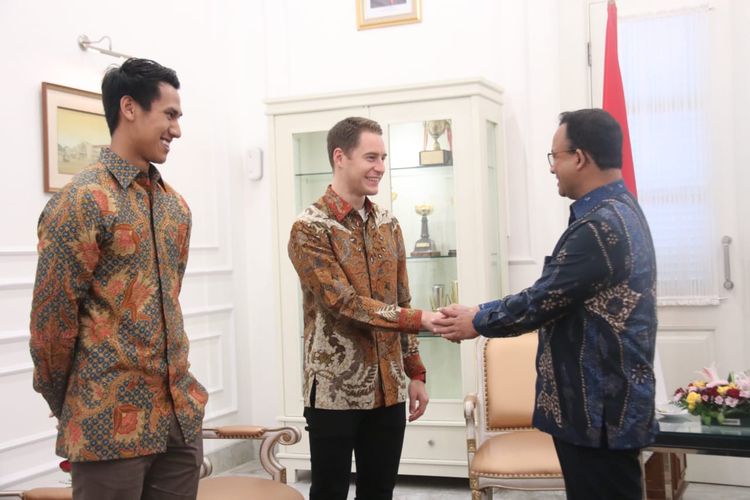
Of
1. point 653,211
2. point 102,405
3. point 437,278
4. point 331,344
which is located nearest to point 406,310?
point 331,344

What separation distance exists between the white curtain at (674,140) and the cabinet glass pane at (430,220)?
3.11 ft

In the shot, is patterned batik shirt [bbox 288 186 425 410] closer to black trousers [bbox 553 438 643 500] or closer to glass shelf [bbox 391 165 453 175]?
black trousers [bbox 553 438 643 500]

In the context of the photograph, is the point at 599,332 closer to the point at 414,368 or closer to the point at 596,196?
the point at 596,196

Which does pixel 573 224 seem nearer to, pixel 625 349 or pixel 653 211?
pixel 625 349

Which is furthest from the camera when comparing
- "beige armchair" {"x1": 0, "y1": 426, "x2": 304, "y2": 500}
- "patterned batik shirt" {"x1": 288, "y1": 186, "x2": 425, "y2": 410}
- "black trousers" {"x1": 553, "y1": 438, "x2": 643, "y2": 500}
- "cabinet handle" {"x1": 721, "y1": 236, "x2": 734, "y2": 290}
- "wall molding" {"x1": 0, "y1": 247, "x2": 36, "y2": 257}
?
"cabinet handle" {"x1": 721, "y1": 236, "x2": 734, "y2": 290}

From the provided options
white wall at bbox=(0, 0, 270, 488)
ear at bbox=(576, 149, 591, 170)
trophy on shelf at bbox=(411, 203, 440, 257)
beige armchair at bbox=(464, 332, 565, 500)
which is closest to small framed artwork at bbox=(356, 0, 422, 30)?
white wall at bbox=(0, 0, 270, 488)

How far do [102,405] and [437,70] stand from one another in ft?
10.8

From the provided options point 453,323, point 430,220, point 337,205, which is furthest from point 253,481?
point 430,220

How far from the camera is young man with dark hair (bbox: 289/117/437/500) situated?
2.39 metres

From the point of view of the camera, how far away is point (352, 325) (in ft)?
7.97

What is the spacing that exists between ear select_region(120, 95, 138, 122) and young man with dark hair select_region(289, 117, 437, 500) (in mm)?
703

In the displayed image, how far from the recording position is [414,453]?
4324 millimetres

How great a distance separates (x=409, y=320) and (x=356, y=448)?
16.3 inches

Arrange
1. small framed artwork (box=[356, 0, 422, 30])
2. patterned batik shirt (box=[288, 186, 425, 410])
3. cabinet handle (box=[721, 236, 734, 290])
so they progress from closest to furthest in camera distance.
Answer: patterned batik shirt (box=[288, 186, 425, 410])
cabinet handle (box=[721, 236, 734, 290])
small framed artwork (box=[356, 0, 422, 30])
